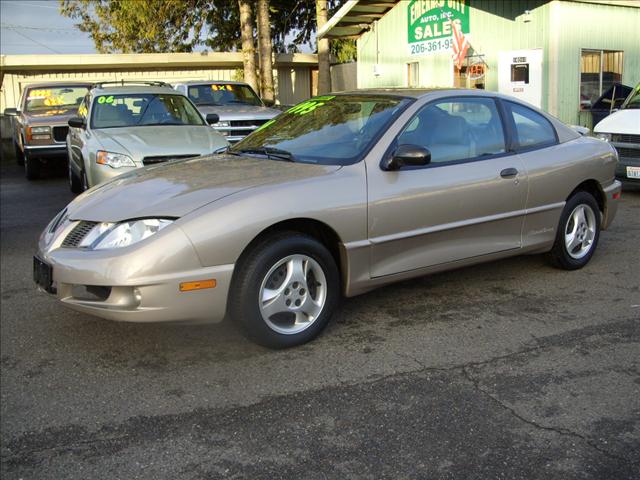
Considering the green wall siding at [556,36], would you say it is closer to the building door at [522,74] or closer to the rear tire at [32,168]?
the building door at [522,74]

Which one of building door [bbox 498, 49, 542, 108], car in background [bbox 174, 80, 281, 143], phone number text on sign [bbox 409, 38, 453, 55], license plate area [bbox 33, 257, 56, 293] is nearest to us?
license plate area [bbox 33, 257, 56, 293]

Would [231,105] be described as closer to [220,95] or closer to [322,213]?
[220,95]

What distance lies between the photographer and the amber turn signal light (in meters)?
3.86

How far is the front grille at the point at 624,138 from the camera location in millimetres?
9781

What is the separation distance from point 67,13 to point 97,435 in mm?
32727

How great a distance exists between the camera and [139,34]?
29.7 metres

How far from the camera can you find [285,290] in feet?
13.9

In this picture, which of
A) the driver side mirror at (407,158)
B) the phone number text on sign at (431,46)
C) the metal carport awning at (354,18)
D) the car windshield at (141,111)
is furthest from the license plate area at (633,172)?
the metal carport awning at (354,18)

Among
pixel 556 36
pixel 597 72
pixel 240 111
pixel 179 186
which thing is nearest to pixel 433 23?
pixel 556 36

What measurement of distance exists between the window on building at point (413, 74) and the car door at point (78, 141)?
10687 millimetres

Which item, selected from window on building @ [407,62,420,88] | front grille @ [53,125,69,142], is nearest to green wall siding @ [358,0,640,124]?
window on building @ [407,62,420,88]

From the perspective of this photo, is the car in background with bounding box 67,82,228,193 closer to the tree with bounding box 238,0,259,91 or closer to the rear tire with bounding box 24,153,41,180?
the rear tire with bounding box 24,153,41,180

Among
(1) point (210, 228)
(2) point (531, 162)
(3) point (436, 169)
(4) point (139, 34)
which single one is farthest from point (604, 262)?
(4) point (139, 34)

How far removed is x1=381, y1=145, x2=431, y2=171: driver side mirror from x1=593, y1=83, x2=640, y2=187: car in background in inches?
250
